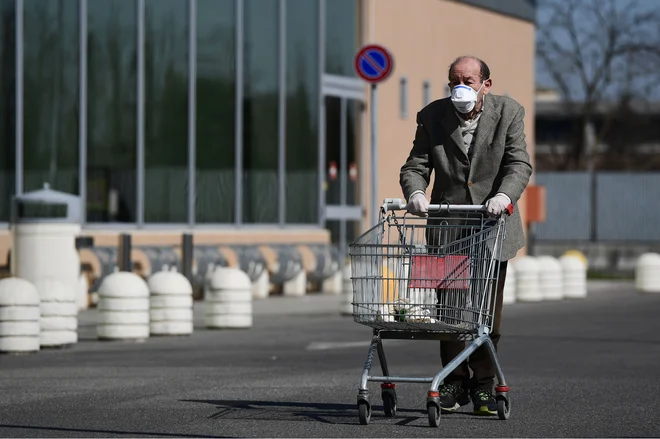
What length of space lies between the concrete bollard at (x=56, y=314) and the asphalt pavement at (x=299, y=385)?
162 millimetres

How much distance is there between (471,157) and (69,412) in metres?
2.85

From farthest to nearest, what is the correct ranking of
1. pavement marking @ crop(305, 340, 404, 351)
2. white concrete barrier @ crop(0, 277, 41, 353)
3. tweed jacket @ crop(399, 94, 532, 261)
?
pavement marking @ crop(305, 340, 404, 351), white concrete barrier @ crop(0, 277, 41, 353), tweed jacket @ crop(399, 94, 532, 261)

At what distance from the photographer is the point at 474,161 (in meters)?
9.20

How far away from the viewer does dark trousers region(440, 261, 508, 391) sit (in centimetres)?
922

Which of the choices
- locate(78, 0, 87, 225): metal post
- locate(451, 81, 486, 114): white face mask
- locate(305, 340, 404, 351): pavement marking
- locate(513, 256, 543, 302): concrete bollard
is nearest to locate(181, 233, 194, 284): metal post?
locate(78, 0, 87, 225): metal post

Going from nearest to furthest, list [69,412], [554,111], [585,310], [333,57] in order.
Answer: [69,412] → [585,310] → [333,57] → [554,111]

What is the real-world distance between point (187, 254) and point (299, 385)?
12.0 meters

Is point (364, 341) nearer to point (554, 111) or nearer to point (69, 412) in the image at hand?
point (69, 412)

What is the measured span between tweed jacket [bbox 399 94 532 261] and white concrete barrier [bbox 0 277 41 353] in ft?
20.2

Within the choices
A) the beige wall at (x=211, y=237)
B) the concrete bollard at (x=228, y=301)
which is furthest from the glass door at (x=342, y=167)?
the concrete bollard at (x=228, y=301)

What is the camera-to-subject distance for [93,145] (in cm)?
2355

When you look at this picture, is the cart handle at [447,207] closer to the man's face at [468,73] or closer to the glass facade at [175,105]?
the man's face at [468,73]

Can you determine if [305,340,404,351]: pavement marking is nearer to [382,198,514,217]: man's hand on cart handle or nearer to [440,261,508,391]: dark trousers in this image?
[440,261,508,391]: dark trousers

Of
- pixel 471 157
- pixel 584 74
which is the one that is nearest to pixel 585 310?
pixel 471 157
